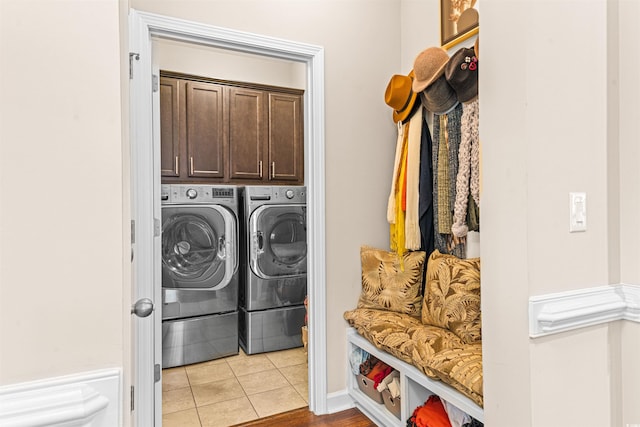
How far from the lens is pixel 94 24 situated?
718mm

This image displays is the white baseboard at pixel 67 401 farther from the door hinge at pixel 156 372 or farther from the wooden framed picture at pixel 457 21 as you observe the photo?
the wooden framed picture at pixel 457 21

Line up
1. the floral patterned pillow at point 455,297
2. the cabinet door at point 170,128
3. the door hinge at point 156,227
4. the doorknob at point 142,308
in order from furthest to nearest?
the cabinet door at point 170,128 < the door hinge at point 156,227 < the floral patterned pillow at point 455,297 < the doorknob at point 142,308

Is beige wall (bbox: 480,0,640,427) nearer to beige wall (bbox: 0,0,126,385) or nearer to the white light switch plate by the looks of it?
the white light switch plate

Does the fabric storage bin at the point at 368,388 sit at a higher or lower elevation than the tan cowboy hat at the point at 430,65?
lower

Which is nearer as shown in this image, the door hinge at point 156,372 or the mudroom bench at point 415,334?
the mudroom bench at point 415,334

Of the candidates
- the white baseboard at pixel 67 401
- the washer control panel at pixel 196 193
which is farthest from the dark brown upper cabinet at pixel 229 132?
the white baseboard at pixel 67 401

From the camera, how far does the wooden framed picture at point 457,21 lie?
6.66 feet

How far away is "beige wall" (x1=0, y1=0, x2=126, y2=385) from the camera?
2.19 ft

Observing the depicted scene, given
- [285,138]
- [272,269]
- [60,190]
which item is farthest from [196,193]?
[60,190]

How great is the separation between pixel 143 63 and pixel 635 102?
78.8 inches

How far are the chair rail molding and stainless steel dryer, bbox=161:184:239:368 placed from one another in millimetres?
2575

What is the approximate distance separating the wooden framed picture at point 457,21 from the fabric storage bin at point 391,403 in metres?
1.93

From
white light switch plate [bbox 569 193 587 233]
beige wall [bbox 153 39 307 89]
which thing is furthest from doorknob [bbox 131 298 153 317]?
beige wall [bbox 153 39 307 89]

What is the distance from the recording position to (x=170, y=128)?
3.32m
